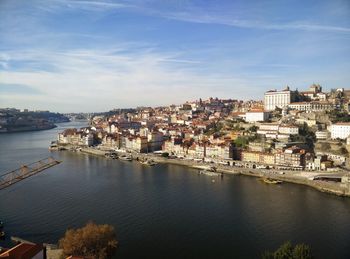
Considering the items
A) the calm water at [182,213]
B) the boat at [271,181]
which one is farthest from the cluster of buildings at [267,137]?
the calm water at [182,213]

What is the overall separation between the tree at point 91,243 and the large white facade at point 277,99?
1705 centimetres

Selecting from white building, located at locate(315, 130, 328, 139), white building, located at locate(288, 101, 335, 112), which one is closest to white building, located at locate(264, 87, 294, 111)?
white building, located at locate(288, 101, 335, 112)

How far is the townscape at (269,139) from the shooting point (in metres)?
12.3

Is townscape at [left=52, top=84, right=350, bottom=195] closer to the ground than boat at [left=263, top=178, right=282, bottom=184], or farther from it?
farther from it

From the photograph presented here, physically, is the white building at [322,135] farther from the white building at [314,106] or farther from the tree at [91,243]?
the tree at [91,243]

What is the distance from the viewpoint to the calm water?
613cm

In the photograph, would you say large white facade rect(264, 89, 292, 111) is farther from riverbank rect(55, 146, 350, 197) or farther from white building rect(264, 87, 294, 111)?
riverbank rect(55, 146, 350, 197)

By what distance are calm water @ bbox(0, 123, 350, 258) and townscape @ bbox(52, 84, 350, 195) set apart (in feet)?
6.34

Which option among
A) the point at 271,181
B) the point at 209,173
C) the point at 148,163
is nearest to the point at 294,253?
the point at 271,181

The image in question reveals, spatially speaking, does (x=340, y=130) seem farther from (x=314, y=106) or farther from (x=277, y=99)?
(x=277, y=99)

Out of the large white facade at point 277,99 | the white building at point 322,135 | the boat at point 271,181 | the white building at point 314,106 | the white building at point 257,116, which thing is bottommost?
the boat at point 271,181

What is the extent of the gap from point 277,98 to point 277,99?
63mm

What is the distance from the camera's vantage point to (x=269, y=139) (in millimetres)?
14625

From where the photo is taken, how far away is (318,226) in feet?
22.9
